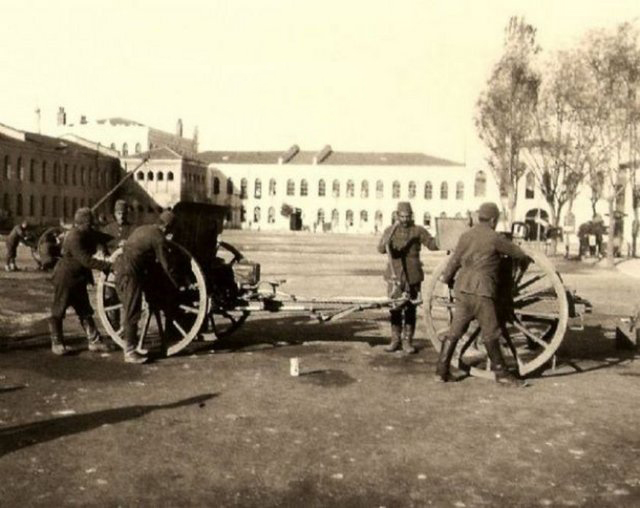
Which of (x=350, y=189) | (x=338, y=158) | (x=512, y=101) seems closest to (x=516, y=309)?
→ (x=512, y=101)

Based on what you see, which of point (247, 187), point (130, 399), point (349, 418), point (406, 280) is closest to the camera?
point (349, 418)

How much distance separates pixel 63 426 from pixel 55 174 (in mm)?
67891

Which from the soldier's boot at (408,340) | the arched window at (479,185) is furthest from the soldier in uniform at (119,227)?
the arched window at (479,185)

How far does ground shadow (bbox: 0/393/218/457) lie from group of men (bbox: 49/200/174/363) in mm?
2002

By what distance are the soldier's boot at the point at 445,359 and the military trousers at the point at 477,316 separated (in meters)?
0.07

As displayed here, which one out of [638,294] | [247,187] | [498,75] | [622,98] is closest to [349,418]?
[638,294]

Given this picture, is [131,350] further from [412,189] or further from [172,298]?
[412,189]

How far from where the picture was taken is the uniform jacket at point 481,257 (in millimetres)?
7863

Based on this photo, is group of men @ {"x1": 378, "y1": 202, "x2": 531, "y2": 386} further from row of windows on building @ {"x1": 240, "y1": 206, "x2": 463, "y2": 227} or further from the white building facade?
the white building facade

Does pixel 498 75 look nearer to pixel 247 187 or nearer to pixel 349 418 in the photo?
pixel 349 418

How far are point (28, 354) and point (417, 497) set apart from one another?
→ 5840 millimetres

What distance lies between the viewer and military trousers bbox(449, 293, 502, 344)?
7824mm

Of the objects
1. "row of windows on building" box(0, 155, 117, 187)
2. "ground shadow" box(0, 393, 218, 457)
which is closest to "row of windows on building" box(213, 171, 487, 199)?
"row of windows on building" box(0, 155, 117, 187)

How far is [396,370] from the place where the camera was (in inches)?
345
